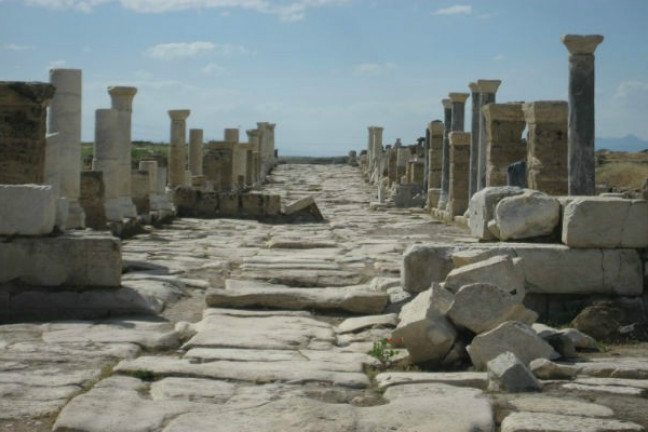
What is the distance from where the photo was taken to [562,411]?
4.85 meters

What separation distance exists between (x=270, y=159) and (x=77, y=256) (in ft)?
159

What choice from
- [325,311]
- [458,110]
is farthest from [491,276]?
[458,110]

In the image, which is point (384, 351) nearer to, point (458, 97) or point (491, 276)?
point (491, 276)

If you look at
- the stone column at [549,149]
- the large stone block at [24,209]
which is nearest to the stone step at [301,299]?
the large stone block at [24,209]

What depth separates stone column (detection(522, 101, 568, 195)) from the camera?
15633 mm

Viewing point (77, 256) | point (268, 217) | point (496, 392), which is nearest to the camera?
point (496, 392)

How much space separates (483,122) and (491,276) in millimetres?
14011

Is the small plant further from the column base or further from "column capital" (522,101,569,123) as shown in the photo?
"column capital" (522,101,569,123)

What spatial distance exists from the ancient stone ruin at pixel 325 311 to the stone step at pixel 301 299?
0.02 m

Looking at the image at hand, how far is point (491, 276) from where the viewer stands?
23.1 feet

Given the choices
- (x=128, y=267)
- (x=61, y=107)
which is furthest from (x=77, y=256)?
(x=61, y=107)

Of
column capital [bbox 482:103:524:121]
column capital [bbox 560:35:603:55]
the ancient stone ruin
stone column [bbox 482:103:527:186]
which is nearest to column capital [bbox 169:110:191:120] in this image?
the ancient stone ruin

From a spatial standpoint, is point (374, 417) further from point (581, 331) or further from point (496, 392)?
point (581, 331)

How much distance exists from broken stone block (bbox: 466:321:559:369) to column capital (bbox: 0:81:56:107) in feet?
26.7
